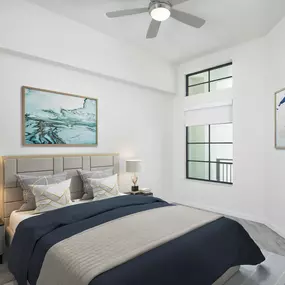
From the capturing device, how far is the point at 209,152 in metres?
4.81

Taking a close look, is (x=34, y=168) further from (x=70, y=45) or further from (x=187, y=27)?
(x=187, y=27)

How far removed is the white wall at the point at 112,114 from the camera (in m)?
2.88

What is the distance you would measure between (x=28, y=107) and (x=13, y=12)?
1.15m

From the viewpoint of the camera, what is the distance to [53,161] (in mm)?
3121

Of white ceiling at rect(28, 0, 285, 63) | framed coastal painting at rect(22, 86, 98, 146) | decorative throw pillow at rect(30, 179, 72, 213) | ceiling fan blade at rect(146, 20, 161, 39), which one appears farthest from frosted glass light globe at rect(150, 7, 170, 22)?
decorative throw pillow at rect(30, 179, 72, 213)

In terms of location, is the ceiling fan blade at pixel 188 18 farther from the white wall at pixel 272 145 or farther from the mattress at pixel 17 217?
the mattress at pixel 17 217

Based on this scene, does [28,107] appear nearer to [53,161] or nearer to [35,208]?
[53,161]

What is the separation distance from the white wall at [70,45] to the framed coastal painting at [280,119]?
7.03 ft

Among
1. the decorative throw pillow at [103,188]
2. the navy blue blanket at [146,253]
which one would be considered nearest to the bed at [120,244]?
the navy blue blanket at [146,253]

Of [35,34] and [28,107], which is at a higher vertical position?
[35,34]

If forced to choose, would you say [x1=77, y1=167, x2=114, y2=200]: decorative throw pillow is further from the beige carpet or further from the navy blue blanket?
the beige carpet

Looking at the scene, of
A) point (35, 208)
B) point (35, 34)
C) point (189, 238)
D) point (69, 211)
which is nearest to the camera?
point (189, 238)

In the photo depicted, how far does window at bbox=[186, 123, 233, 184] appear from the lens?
4.76 m

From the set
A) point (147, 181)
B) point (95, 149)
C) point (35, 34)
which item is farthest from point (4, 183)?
point (147, 181)
